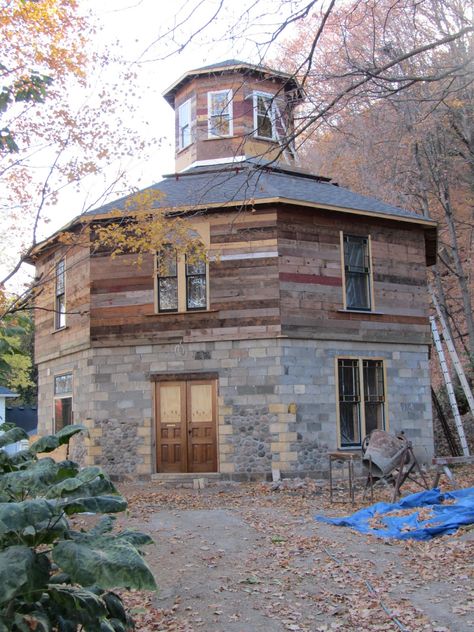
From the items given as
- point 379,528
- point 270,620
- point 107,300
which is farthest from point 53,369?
point 270,620

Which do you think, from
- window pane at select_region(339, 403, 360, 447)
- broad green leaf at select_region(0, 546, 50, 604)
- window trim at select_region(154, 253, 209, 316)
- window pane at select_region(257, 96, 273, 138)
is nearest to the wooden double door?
window trim at select_region(154, 253, 209, 316)

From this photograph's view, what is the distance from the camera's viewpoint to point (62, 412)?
17.4 meters

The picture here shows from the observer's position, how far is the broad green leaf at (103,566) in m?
3.37

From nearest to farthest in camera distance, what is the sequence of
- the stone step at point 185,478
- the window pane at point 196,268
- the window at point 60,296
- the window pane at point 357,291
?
the stone step at point 185,478 → the window pane at point 196,268 → the window pane at point 357,291 → the window at point 60,296

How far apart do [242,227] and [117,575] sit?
12.3 meters

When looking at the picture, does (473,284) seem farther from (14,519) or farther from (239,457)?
(14,519)

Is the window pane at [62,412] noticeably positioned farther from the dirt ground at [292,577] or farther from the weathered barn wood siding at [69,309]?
the dirt ground at [292,577]

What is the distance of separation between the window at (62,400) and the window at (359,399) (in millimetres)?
6606

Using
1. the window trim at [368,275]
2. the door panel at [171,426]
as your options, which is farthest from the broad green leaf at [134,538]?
the window trim at [368,275]

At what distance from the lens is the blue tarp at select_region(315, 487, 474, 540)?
9188 millimetres

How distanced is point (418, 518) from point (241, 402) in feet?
18.4

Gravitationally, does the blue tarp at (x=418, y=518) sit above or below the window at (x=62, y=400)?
below

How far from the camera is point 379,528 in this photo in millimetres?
9727

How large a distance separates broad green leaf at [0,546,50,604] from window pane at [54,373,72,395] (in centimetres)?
1371
